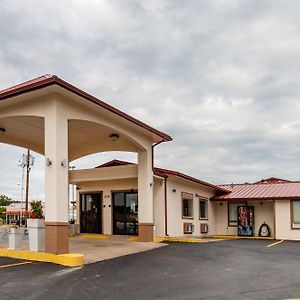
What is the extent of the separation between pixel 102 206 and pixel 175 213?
3.84 meters

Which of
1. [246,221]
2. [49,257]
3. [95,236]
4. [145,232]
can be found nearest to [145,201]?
[145,232]

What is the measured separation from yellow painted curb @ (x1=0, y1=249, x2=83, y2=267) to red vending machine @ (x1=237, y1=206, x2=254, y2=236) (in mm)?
16020

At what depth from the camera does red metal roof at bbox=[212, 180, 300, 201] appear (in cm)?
2405

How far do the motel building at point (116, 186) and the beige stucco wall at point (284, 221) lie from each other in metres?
0.05

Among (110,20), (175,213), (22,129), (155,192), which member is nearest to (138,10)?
(110,20)

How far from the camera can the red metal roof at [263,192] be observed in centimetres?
2405

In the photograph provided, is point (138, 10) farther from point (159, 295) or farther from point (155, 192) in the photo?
point (155, 192)

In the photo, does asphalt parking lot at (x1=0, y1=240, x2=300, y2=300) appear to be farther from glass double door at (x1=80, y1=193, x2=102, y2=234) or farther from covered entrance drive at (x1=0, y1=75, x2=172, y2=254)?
glass double door at (x1=80, y1=193, x2=102, y2=234)

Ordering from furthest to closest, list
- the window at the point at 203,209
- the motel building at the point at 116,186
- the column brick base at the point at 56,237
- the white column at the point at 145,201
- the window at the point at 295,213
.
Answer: the window at the point at 203,209 < the window at the point at 295,213 < the white column at the point at 145,201 < the motel building at the point at 116,186 < the column brick base at the point at 56,237

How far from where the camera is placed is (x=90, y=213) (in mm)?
22172

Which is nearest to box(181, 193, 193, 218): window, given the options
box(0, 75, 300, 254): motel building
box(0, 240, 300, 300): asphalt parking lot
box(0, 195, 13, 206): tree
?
box(0, 75, 300, 254): motel building

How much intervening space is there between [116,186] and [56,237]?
31.5ft

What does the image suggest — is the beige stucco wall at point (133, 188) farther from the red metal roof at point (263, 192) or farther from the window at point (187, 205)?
the red metal roof at point (263, 192)

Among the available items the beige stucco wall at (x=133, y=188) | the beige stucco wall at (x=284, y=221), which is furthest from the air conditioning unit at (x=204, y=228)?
the beige stucco wall at (x=284, y=221)
